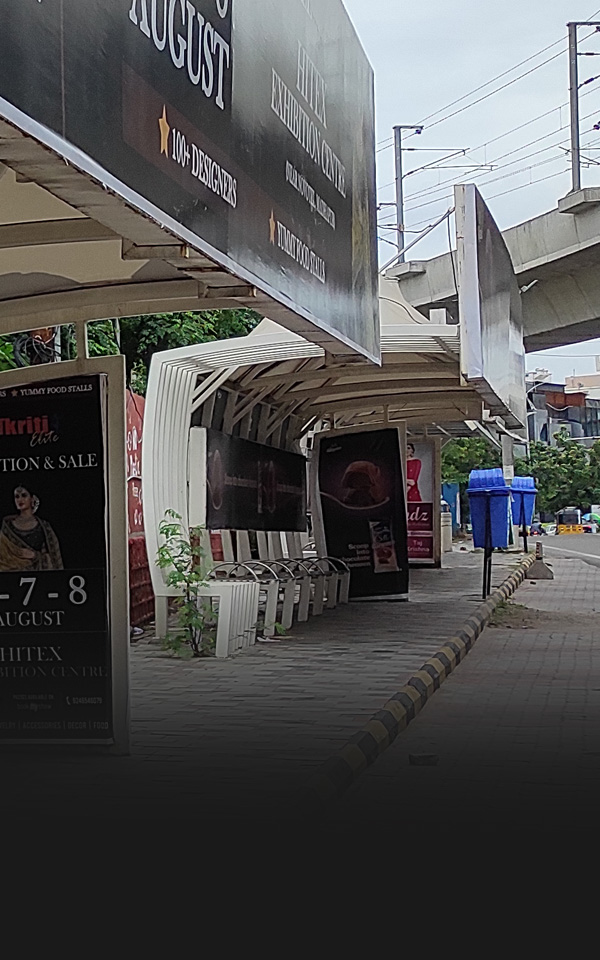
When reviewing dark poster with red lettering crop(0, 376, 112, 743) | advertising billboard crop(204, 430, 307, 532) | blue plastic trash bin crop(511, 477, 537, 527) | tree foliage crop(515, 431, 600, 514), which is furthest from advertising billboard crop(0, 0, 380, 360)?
tree foliage crop(515, 431, 600, 514)

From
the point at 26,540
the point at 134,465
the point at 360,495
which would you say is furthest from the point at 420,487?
the point at 26,540

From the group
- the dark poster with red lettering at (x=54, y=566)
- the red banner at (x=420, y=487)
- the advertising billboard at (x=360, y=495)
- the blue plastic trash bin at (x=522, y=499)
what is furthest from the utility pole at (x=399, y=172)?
the dark poster with red lettering at (x=54, y=566)

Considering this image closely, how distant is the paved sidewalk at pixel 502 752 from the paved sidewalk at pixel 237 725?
371mm

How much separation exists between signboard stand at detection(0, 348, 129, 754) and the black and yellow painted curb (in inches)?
52.7

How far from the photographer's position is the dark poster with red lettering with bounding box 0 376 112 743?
8.03 metres

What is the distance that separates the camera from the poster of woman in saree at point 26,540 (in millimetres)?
8172

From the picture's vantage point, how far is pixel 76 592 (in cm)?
809

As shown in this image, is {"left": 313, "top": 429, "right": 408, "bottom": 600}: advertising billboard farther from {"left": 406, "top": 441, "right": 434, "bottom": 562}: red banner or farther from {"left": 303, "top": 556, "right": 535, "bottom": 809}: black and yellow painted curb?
{"left": 406, "top": 441, "right": 434, "bottom": 562}: red banner

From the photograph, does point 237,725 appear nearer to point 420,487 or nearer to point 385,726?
Result: point 385,726

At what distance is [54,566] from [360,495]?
1048 cm

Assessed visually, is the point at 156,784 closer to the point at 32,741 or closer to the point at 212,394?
the point at 32,741

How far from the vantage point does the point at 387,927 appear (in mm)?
4840

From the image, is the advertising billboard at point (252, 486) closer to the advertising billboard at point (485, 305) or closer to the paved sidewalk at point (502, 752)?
the advertising billboard at point (485, 305)

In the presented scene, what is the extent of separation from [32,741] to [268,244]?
3.19m
